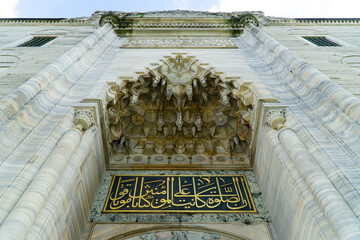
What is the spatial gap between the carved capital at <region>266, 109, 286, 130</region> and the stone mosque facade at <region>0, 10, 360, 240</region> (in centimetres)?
2

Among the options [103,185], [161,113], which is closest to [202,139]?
[161,113]

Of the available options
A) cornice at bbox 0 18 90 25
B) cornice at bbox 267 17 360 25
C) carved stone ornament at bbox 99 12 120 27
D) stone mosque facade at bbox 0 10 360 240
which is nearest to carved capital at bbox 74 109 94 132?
stone mosque facade at bbox 0 10 360 240

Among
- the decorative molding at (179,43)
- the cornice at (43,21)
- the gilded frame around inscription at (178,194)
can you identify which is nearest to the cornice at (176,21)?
the cornice at (43,21)

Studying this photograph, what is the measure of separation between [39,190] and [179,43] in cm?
561

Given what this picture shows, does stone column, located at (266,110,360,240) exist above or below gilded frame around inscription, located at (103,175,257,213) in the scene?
above

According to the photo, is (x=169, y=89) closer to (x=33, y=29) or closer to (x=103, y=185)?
(x=103, y=185)

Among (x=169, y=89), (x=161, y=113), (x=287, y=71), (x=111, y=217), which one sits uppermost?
(x=287, y=71)

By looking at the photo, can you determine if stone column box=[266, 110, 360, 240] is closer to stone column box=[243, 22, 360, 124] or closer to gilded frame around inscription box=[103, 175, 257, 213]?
stone column box=[243, 22, 360, 124]


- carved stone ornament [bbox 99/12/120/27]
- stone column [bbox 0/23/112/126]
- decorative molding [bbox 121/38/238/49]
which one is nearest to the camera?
stone column [bbox 0/23/112/126]

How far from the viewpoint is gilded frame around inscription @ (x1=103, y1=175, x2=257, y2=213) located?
14.4 ft

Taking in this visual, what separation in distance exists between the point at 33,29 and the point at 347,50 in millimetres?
9370

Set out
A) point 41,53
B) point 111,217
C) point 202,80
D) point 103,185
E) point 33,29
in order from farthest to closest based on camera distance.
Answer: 1. point 33,29
2. point 41,53
3. point 202,80
4. point 103,185
5. point 111,217

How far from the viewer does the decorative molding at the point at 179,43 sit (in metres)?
7.31

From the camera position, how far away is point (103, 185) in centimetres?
484
